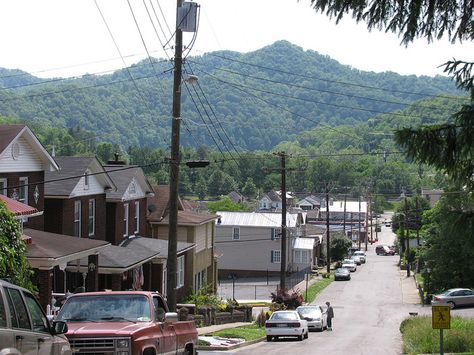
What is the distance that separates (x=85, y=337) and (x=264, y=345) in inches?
749

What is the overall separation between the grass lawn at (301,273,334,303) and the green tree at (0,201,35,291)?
43659 mm

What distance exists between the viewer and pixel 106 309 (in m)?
13.8

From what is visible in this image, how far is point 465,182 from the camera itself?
42.7 feet

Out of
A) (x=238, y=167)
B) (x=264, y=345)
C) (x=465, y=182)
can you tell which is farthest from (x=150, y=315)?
(x=238, y=167)

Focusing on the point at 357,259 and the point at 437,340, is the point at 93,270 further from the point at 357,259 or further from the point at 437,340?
the point at 357,259

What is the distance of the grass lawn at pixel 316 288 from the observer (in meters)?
62.6

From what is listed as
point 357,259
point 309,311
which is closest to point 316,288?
point 309,311

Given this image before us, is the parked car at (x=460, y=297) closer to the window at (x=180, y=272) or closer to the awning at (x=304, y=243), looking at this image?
the window at (x=180, y=272)

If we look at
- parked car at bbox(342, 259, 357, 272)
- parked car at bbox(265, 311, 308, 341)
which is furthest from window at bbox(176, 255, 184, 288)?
parked car at bbox(342, 259, 357, 272)

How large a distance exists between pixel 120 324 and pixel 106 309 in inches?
27.4

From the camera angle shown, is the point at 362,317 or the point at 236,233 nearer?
the point at 362,317

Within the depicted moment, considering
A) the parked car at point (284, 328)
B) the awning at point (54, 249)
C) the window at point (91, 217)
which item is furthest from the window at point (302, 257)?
the awning at point (54, 249)

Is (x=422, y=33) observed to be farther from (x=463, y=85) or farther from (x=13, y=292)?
(x=13, y=292)

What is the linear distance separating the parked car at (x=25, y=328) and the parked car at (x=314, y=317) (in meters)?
30.0
